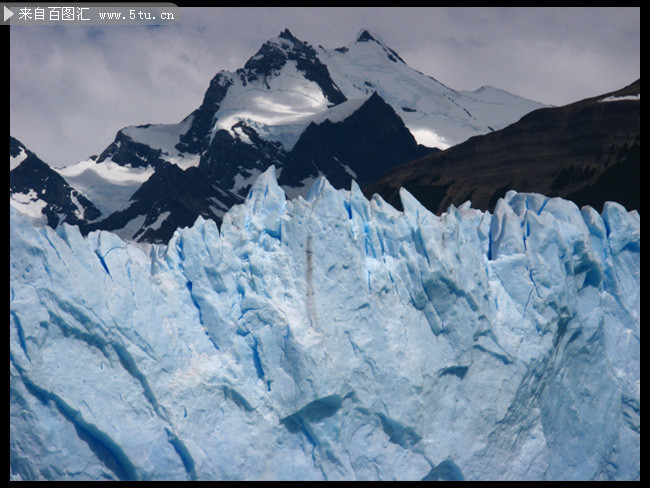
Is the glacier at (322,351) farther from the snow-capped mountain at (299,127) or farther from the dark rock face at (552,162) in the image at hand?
the snow-capped mountain at (299,127)

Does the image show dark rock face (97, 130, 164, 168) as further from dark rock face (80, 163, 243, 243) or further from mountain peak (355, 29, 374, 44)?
mountain peak (355, 29, 374, 44)

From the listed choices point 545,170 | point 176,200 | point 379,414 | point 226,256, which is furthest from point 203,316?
point 176,200

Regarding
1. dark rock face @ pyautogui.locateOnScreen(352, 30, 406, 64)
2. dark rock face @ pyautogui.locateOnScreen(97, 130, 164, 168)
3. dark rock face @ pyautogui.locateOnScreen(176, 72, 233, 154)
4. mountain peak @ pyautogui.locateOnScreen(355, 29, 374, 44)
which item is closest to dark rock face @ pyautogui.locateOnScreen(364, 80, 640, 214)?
dark rock face @ pyautogui.locateOnScreen(97, 130, 164, 168)

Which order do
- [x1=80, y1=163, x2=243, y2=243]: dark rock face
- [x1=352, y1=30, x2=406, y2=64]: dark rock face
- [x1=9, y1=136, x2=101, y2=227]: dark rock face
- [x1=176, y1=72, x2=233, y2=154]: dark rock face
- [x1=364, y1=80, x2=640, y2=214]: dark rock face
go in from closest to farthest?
[x1=364, y1=80, x2=640, y2=214]: dark rock face < [x1=80, y1=163, x2=243, y2=243]: dark rock face < [x1=9, y1=136, x2=101, y2=227]: dark rock face < [x1=176, y1=72, x2=233, y2=154]: dark rock face < [x1=352, y1=30, x2=406, y2=64]: dark rock face

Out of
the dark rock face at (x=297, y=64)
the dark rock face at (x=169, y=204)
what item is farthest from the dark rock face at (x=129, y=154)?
the dark rock face at (x=297, y=64)

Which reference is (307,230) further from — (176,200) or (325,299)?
(176,200)

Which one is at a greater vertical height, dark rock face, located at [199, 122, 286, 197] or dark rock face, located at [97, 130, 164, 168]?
dark rock face, located at [97, 130, 164, 168]
